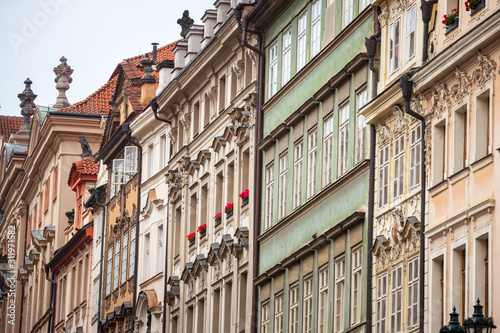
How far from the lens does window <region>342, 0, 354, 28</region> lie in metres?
33.5

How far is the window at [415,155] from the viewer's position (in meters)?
28.2

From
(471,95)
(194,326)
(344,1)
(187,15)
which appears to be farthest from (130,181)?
(471,95)

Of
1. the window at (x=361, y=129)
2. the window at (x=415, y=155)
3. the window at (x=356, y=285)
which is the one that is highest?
the window at (x=361, y=129)

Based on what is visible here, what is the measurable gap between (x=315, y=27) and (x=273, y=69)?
3626mm

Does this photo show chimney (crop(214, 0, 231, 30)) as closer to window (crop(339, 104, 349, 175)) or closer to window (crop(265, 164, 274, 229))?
window (crop(265, 164, 274, 229))

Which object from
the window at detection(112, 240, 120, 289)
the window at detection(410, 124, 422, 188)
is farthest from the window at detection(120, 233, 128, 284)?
the window at detection(410, 124, 422, 188)

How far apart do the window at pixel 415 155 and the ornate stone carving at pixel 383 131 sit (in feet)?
4.80

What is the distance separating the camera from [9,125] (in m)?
109

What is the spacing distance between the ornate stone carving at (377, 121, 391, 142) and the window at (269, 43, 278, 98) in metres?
8.74

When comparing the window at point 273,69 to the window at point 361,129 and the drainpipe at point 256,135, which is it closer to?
the drainpipe at point 256,135

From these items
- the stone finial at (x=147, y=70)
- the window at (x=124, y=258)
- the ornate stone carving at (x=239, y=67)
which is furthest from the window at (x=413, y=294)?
the stone finial at (x=147, y=70)

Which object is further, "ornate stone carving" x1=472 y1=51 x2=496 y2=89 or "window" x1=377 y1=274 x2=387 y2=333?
"window" x1=377 y1=274 x2=387 y2=333

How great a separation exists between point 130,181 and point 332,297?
2280cm

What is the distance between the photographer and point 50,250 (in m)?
73.1
